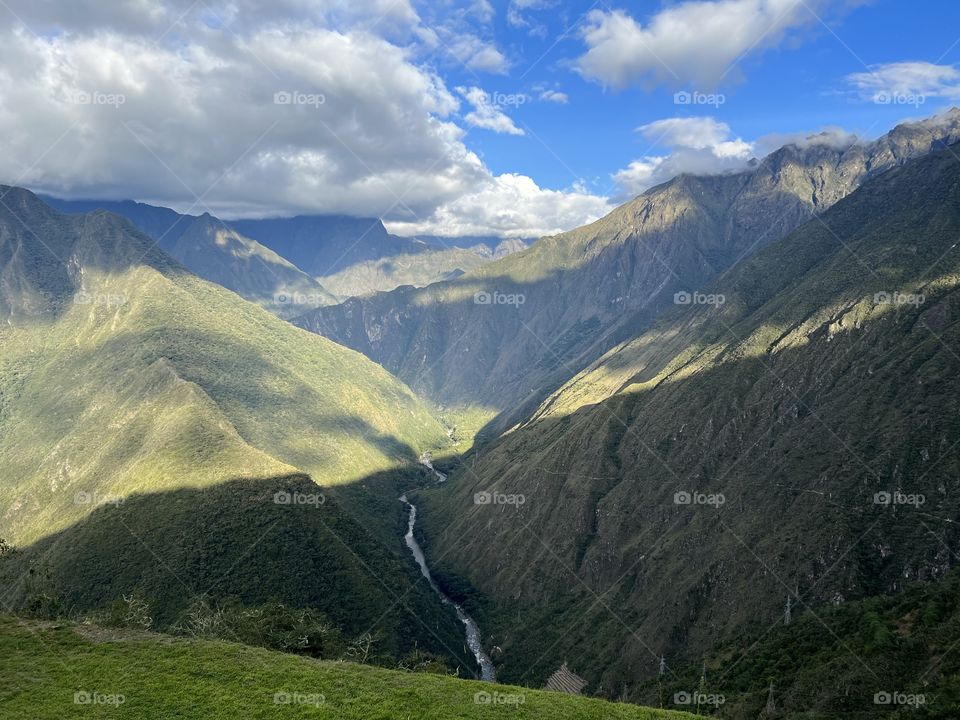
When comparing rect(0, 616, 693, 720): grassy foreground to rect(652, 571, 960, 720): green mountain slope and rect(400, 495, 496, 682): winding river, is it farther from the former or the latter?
rect(400, 495, 496, 682): winding river

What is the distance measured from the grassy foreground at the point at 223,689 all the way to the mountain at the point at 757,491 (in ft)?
180

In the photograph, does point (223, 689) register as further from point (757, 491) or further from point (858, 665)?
point (757, 491)

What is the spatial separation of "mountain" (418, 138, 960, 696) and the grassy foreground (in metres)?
54.8

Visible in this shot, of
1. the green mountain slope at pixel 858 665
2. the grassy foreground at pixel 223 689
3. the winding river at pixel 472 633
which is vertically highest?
the grassy foreground at pixel 223 689

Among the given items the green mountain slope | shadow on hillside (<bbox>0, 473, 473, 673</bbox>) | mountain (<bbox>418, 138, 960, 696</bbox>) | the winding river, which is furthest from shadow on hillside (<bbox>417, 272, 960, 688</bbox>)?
shadow on hillside (<bbox>0, 473, 473, 673</bbox>)

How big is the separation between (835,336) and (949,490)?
64018 millimetres

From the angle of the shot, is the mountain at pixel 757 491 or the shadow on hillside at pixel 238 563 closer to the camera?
the mountain at pixel 757 491

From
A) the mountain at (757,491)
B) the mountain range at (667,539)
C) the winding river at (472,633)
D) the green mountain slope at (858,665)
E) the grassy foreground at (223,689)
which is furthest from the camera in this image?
the winding river at (472,633)

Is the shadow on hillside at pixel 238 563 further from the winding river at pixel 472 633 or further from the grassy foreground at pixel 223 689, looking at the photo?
the grassy foreground at pixel 223 689

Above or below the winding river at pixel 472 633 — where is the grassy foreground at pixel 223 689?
above

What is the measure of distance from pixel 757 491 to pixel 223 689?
116707 millimetres

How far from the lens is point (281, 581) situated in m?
124

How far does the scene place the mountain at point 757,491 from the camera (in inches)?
→ 4050

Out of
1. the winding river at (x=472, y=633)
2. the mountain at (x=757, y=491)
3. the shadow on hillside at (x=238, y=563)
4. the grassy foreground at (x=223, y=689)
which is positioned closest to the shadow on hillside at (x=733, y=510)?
the mountain at (x=757, y=491)
